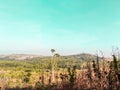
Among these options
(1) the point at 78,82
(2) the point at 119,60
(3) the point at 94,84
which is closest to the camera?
(2) the point at 119,60

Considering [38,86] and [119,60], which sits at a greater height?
[119,60]

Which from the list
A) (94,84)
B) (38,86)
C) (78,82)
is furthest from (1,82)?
(94,84)

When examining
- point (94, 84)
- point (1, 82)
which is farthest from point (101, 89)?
point (1, 82)

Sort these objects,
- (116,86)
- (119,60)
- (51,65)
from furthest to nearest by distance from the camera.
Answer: (51,65)
(119,60)
(116,86)

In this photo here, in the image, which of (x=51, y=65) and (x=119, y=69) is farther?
(x=51, y=65)

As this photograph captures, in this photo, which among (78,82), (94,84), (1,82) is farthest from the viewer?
(1,82)

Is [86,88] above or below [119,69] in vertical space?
below

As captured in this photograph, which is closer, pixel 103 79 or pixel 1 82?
pixel 103 79

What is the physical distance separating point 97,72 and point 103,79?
0.60 m

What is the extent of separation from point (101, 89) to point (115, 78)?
110 cm

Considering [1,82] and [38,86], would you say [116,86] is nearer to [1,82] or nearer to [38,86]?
[38,86]

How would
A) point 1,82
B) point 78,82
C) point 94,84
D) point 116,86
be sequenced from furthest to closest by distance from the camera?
point 1,82 → point 78,82 → point 94,84 → point 116,86

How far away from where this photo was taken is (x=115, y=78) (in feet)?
45.3

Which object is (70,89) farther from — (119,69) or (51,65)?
(51,65)
